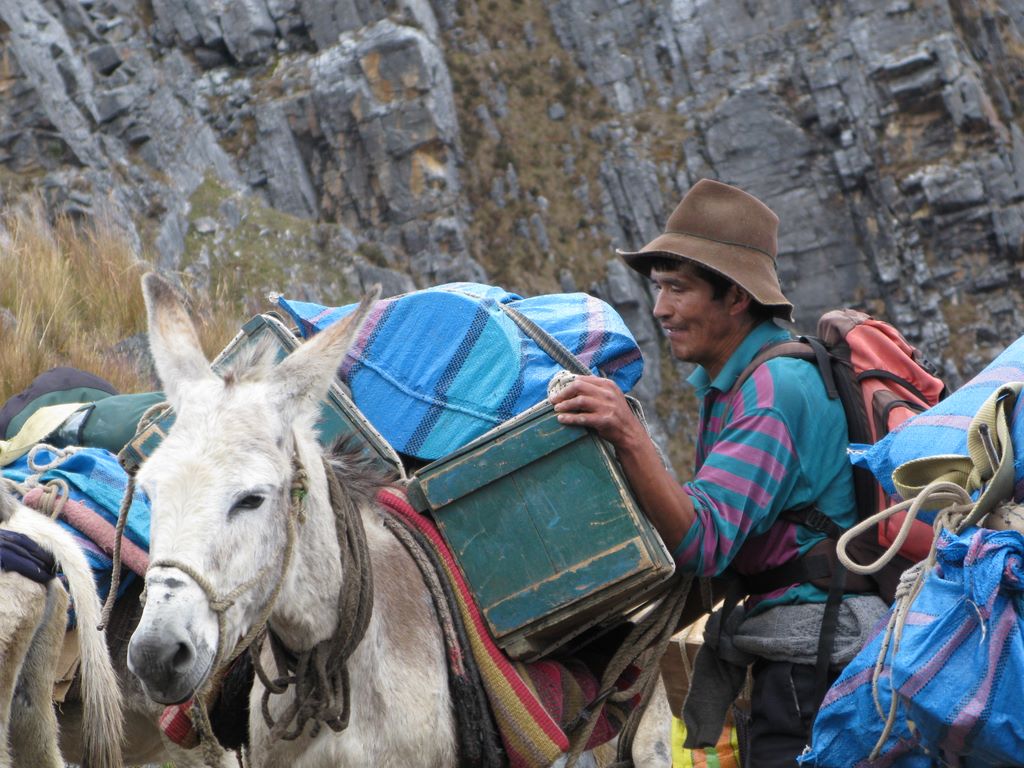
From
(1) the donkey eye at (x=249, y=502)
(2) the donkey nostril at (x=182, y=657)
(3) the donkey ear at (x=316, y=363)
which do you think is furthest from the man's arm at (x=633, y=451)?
(2) the donkey nostril at (x=182, y=657)

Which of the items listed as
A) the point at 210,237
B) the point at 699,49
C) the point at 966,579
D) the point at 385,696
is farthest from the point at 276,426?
the point at 699,49

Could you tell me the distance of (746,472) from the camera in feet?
8.70

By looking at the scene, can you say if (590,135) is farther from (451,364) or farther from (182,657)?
(182,657)

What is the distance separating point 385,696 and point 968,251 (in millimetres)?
38726

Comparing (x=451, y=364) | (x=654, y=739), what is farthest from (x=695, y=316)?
(x=654, y=739)

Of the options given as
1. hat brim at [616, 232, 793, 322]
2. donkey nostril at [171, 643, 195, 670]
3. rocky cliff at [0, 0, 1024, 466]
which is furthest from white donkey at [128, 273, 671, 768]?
rocky cliff at [0, 0, 1024, 466]

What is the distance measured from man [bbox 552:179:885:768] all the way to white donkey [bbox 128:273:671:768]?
0.66m

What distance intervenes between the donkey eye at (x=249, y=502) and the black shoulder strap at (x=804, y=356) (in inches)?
56.3

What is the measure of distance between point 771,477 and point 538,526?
64 cm

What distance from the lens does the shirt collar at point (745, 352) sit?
2984 millimetres

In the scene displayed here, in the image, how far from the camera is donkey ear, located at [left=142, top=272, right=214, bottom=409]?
240 centimetres

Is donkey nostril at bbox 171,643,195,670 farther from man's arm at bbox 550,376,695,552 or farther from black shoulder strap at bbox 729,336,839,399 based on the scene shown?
black shoulder strap at bbox 729,336,839,399

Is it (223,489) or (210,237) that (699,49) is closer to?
(210,237)

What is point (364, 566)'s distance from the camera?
2.49m
